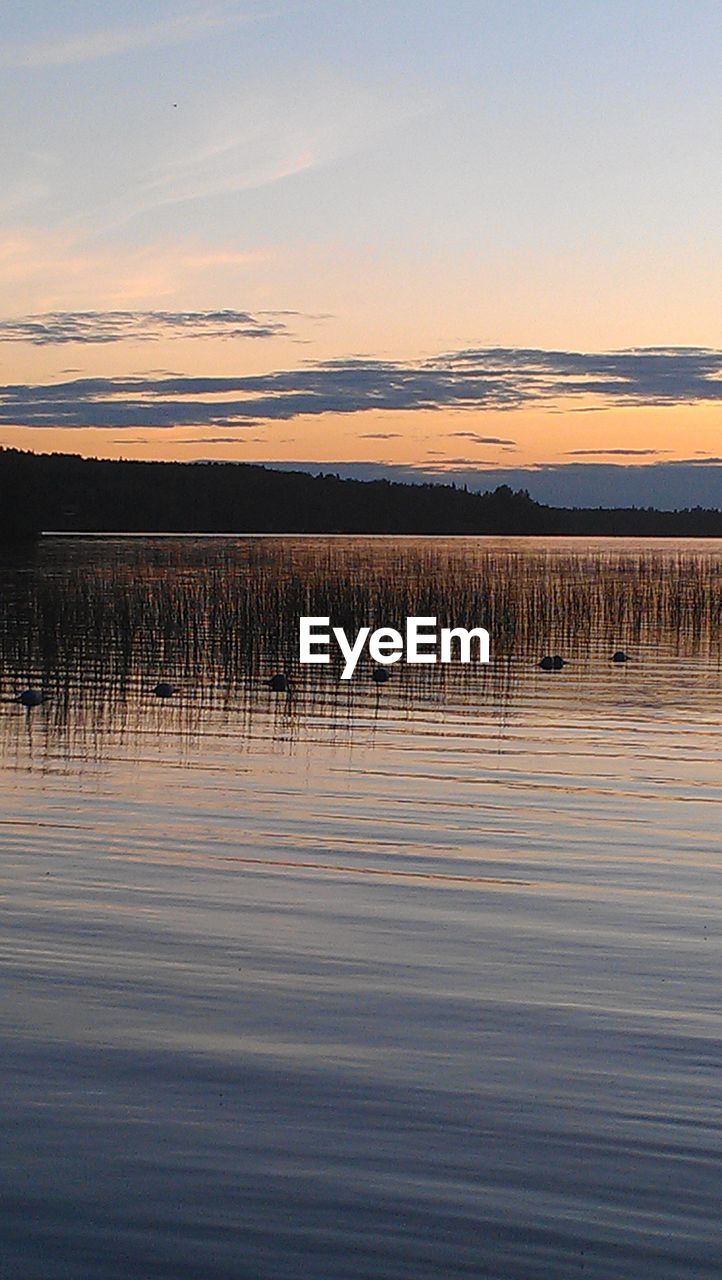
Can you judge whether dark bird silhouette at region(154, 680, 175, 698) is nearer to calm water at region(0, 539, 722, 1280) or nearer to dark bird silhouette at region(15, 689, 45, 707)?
dark bird silhouette at region(15, 689, 45, 707)

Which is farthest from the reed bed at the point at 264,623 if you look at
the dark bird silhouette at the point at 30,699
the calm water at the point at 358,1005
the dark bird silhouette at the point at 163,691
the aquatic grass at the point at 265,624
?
the calm water at the point at 358,1005

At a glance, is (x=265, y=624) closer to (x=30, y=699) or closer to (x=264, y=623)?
(x=264, y=623)

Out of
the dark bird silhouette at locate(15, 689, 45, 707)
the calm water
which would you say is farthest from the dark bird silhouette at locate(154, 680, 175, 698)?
the calm water

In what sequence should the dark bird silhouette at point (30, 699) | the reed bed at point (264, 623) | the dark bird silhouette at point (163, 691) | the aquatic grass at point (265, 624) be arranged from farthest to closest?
the reed bed at point (264, 623) → the aquatic grass at point (265, 624) → the dark bird silhouette at point (163, 691) → the dark bird silhouette at point (30, 699)

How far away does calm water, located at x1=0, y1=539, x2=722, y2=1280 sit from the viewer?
4.86 m

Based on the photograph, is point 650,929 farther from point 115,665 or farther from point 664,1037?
point 115,665

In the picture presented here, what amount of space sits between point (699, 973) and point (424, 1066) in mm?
1962

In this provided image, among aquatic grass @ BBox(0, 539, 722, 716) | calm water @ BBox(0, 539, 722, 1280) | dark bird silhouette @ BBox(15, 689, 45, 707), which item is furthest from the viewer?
aquatic grass @ BBox(0, 539, 722, 716)

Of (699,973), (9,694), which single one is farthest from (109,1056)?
(9,694)

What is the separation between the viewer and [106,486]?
148 meters

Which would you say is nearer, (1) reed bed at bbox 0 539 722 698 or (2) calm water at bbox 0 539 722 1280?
(2) calm water at bbox 0 539 722 1280

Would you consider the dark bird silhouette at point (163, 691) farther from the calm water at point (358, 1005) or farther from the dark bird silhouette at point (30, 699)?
the calm water at point (358, 1005)

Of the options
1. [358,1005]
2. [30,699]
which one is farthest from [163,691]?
[358,1005]

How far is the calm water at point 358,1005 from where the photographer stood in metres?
4.86
